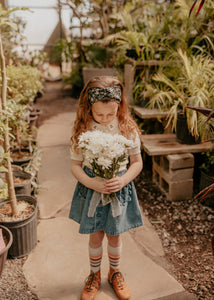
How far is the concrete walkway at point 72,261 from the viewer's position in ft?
6.52

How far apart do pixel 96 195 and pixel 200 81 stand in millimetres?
1831

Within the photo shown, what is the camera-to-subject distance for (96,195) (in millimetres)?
1765

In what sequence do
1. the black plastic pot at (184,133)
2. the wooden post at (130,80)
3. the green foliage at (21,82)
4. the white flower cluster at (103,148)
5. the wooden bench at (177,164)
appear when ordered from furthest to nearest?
the wooden post at (130,80), the green foliage at (21,82), the black plastic pot at (184,133), the wooden bench at (177,164), the white flower cluster at (103,148)

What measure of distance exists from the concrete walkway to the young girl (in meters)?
0.15

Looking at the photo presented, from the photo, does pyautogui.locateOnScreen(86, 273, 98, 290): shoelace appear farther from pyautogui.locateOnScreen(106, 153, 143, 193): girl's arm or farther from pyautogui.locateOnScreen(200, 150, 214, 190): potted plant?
pyautogui.locateOnScreen(200, 150, 214, 190): potted plant

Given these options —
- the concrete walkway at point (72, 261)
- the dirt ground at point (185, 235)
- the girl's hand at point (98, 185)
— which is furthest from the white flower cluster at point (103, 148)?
the dirt ground at point (185, 235)

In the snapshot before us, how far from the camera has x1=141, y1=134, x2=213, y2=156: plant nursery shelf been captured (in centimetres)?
305

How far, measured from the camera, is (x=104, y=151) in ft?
5.03

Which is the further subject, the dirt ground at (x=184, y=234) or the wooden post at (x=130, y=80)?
the wooden post at (x=130, y=80)

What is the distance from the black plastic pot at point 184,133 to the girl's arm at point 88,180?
1637 mm

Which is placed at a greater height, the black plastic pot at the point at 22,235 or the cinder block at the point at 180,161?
the cinder block at the point at 180,161

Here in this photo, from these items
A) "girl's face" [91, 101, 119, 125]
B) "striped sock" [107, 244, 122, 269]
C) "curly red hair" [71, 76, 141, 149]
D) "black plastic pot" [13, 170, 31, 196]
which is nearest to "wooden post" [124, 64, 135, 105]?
"black plastic pot" [13, 170, 31, 196]

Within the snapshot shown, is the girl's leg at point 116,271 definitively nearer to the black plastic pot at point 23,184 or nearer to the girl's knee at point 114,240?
the girl's knee at point 114,240

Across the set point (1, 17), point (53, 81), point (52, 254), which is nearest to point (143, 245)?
point (52, 254)
